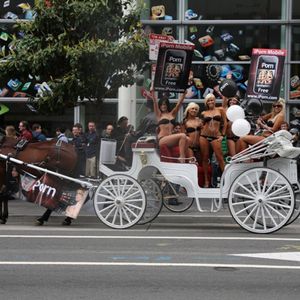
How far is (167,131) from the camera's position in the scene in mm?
10641

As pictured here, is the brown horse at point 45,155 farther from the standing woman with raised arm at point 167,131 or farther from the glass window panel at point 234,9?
the glass window panel at point 234,9

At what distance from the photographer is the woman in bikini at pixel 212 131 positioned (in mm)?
10109

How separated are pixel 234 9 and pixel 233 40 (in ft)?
3.22

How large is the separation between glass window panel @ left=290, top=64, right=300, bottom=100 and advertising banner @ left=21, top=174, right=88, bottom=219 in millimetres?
10438

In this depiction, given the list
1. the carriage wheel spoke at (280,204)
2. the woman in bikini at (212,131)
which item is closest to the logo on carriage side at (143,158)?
the woman in bikini at (212,131)

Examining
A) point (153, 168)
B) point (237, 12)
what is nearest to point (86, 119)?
point (237, 12)

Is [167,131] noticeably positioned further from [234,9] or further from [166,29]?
[234,9]

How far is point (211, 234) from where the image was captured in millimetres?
9602

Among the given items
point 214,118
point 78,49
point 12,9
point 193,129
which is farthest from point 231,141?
point 12,9

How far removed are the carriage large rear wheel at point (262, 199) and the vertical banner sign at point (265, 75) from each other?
243cm

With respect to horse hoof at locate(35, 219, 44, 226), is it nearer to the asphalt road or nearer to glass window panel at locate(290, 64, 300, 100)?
the asphalt road

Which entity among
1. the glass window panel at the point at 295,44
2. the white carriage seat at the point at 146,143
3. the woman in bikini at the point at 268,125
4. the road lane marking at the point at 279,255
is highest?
the glass window panel at the point at 295,44

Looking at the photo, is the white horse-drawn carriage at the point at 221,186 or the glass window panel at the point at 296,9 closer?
the white horse-drawn carriage at the point at 221,186

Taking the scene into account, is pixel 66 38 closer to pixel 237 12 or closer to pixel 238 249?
pixel 238 249
